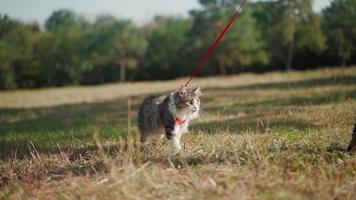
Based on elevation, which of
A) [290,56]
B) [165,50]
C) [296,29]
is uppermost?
[296,29]

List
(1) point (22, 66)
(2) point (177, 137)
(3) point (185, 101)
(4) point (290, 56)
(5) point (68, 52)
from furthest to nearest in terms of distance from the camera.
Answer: (5) point (68, 52) < (4) point (290, 56) < (1) point (22, 66) < (3) point (185, 101) < (2) point (177, 137)

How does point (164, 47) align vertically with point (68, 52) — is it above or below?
above

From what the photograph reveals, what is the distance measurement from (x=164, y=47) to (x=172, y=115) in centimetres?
5616

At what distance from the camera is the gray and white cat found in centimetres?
848

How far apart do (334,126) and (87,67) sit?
54466mm

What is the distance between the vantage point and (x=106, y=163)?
5.75 m

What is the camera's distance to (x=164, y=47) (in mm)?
64250

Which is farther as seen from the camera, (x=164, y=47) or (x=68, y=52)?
(x=164, y=47)

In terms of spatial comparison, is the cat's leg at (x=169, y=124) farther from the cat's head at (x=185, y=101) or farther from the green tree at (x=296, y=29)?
the green tree at (x=296, y=29)

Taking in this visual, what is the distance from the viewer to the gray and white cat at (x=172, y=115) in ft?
27.8

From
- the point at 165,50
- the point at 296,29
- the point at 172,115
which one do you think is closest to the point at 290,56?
the point at 296,29

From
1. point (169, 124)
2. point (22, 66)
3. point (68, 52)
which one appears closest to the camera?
point (169, 124)

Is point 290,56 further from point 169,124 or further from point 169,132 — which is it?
point 169,132

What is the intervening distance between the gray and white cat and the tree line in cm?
3343
